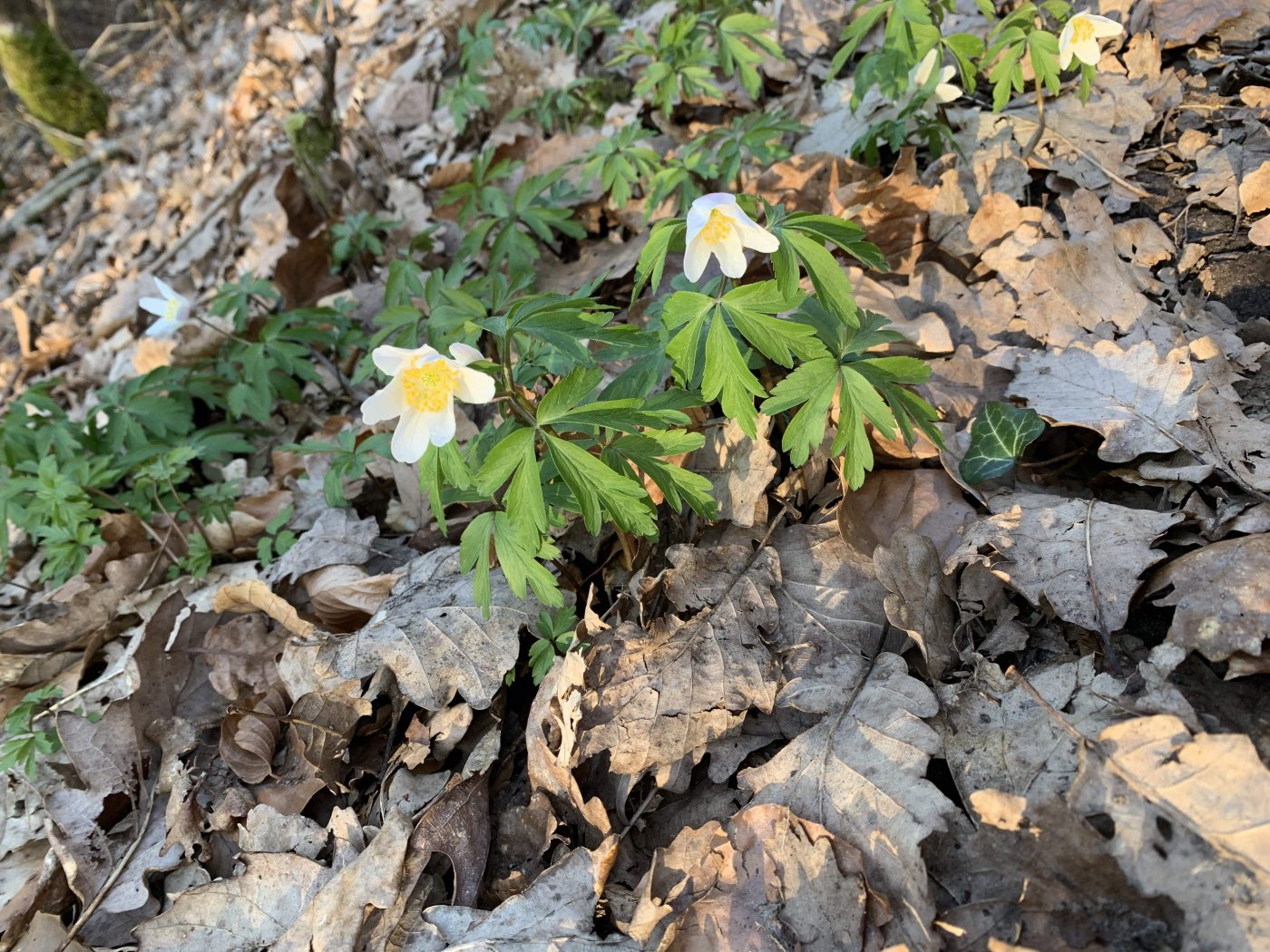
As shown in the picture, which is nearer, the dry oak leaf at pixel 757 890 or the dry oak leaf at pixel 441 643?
the dry oak leaf at pixel 757 890

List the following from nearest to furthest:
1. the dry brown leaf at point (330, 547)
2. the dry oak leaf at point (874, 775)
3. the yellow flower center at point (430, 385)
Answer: the dry oak leaf at point (874, 775)
the yellow flower center at point (430, 385)
the dry brown leaf at point (330, 547)

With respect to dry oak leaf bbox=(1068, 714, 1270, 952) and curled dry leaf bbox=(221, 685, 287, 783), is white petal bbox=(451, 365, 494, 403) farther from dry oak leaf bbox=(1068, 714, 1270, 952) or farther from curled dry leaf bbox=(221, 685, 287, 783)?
dry oak leaf bbox=(1068, 714, 1270, 952)

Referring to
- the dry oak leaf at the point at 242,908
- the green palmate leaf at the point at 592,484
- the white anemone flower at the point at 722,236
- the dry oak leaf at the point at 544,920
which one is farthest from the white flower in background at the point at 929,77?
the dry oak leaf at the point at 242,908

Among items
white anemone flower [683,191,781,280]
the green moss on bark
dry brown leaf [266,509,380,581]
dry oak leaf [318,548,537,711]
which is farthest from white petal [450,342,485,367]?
the green moss on bark

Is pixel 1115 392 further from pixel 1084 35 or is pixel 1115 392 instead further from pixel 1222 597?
pixel 1084 35

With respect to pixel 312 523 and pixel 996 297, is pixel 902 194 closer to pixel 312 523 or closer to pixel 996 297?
pixel 996 297

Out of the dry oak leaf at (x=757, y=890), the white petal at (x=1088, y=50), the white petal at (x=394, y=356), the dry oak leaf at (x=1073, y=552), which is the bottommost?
the dry oak leaf at (x=757, y=890)

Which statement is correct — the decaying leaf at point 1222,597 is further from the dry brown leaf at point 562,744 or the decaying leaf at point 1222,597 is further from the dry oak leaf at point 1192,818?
the dry brown leaf at point 562,744
